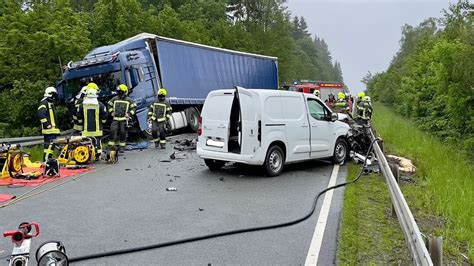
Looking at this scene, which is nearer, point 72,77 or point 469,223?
point 469,223

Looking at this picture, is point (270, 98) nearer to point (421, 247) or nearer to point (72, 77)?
point (421, 247)

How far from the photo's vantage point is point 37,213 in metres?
6.35

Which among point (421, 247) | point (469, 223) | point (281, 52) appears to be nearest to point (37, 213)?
point (421, 247)

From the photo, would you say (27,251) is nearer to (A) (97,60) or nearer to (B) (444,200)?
(B) (444,200)

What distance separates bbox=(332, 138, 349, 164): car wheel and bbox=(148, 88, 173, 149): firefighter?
539cm

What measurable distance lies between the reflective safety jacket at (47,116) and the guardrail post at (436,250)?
8.92 metres

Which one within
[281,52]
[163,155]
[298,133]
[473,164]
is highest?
[281,52]

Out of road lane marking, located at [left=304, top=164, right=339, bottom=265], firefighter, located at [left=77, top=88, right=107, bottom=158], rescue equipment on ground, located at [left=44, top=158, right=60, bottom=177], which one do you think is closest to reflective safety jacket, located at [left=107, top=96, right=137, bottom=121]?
firefighter, located at [left=77, top=88, right=107, bottom=158]

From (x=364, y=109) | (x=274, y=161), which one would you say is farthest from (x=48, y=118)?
(x=364, y=109)

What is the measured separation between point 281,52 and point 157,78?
1376 inches

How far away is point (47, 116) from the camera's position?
33.7 ft

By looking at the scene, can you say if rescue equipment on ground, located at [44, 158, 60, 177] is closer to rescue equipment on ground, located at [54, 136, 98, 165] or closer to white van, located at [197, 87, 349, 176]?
rescue equipment on ground, located at [54, 136, 98, 165]

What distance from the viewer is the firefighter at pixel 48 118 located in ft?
33.4

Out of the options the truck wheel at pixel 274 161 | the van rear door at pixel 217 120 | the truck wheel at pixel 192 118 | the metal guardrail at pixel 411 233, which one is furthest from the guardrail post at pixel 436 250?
the truck wheel at pixel 192 118
